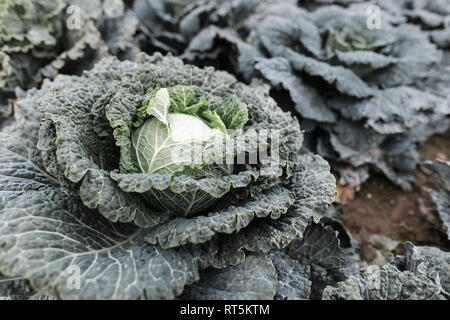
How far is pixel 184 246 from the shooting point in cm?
220

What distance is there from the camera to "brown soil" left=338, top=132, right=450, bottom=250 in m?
3.76

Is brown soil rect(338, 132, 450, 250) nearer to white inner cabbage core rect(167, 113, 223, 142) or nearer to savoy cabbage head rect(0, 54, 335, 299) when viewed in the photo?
savoy cabbage head rect(0, 54, 335, 299)

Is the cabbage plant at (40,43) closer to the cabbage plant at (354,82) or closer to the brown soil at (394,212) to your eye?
the cabbage plant at (354,82)

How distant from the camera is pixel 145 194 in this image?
2262mm

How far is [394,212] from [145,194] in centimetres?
311

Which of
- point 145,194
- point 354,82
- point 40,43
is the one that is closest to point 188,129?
point 145,194

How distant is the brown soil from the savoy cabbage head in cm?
152

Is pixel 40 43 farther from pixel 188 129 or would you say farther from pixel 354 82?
pixel 354 82

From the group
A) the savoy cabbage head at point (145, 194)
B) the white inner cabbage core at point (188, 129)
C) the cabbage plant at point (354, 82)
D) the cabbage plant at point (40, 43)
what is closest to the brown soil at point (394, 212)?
the cabbage plant at point (354, 82)

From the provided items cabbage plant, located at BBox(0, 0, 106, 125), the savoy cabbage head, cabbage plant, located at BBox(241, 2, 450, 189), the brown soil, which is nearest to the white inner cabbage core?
the savoy cabbage head

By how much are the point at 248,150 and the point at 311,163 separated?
2.88ft

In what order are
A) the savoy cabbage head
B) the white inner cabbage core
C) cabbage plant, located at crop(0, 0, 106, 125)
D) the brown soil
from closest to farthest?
the savoy cabbage head
the white inner cabbage core
cabbage plant, located at crop(0, 0, 106, 125)
the brown soil
